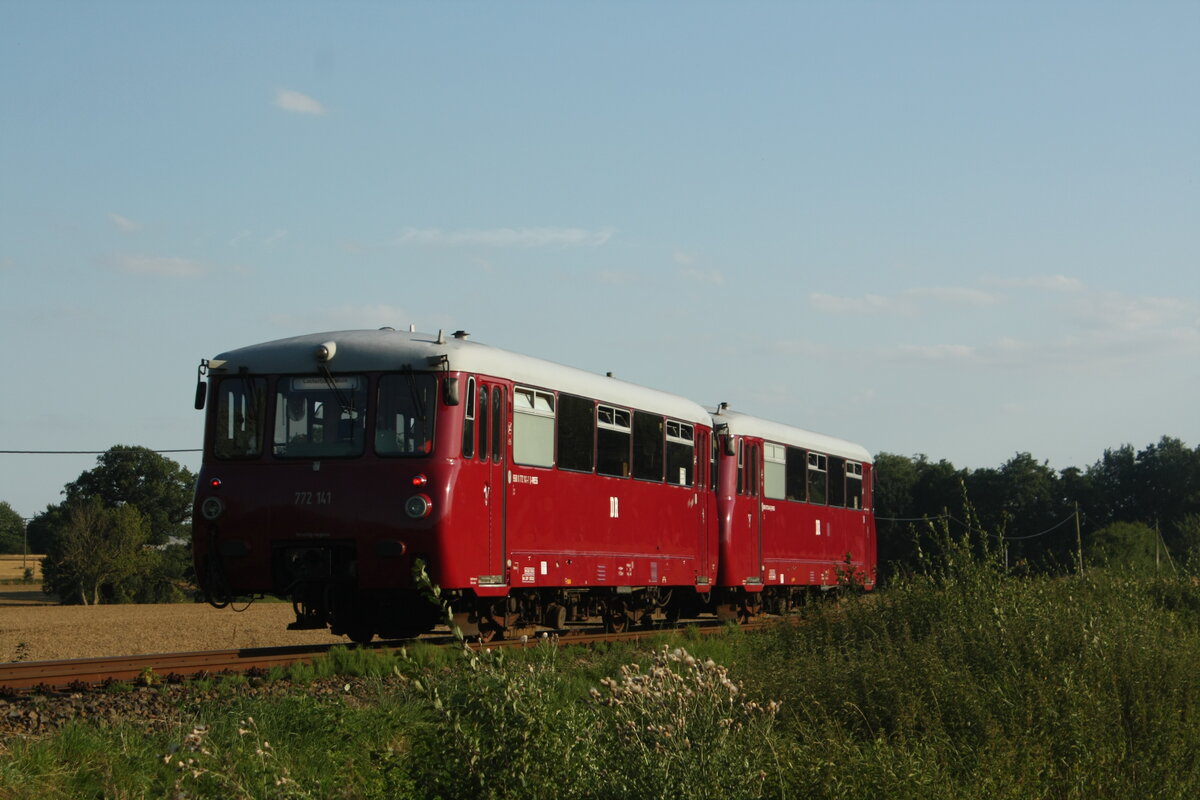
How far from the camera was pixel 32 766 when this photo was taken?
7340 millimetres

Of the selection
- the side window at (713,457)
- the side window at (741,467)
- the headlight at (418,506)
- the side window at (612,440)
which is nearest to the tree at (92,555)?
the side window at (741,467)

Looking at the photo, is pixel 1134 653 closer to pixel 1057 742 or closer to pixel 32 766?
pixel 1057 742

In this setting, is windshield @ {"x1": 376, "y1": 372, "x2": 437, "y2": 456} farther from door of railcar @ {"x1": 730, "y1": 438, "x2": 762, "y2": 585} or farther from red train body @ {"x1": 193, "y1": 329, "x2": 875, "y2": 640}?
door of railcar @ {"x1": 730, "y1": 438, "x2": 762, "y2": 585}

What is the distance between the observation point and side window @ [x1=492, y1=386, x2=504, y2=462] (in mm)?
15508

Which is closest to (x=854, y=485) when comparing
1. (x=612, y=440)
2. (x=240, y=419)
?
(x=612, y=440)

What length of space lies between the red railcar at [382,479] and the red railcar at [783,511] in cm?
621

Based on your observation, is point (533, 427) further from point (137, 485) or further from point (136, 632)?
point (137, 485)

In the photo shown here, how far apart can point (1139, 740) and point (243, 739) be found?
5017 mm

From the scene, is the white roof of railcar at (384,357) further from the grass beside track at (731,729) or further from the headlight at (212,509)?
the grass beside track at (731,729)

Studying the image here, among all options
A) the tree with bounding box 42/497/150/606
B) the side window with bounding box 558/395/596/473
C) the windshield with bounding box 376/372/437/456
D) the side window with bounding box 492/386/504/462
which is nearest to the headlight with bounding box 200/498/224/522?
the windshield with bounding box 376/372/437/456

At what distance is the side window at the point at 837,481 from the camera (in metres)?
27.4

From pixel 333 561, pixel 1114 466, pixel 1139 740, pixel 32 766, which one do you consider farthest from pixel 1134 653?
pixel 1114 466

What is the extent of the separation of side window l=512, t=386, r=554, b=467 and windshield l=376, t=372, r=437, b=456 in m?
1.41

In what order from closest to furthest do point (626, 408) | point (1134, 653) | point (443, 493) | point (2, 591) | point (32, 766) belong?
point (32, 766) → point (1134, 653) → point (443, 493) → point (626, 408) → point (2, 591)
